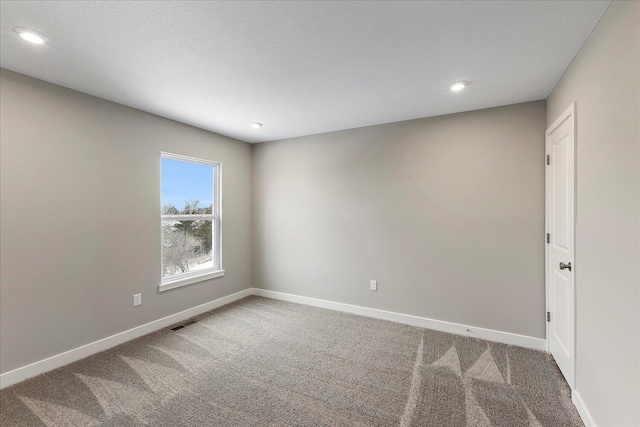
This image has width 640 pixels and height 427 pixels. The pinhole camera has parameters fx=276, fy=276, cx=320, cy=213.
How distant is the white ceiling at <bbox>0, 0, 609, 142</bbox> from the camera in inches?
61.2

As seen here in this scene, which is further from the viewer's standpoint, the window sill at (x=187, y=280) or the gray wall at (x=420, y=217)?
the window sill at (x=187, y=280)

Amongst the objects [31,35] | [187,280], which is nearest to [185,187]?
[187,280]

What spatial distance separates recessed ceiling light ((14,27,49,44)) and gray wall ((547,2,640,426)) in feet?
10.7

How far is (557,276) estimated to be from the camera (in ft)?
8.05

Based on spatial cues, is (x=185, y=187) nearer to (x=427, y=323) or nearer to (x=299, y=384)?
(x=299, y=384)

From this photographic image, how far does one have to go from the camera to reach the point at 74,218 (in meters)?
2.56

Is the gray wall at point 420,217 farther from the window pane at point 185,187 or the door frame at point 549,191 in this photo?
the window pane at point 185,187

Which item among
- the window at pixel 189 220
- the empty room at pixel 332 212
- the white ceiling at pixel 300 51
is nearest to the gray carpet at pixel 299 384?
the empty room at pixel 332 212

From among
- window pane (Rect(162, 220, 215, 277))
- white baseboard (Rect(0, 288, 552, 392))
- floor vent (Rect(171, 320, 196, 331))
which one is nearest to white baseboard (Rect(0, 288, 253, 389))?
white baseboard (Rect(0, 288, 552, 392))

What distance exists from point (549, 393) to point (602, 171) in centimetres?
169

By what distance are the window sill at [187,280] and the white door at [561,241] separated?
153 inches

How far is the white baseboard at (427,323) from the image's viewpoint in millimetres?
2830

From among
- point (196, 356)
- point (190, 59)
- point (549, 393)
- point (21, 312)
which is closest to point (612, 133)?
point (549, 393)

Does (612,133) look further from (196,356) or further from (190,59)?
(196,356)
